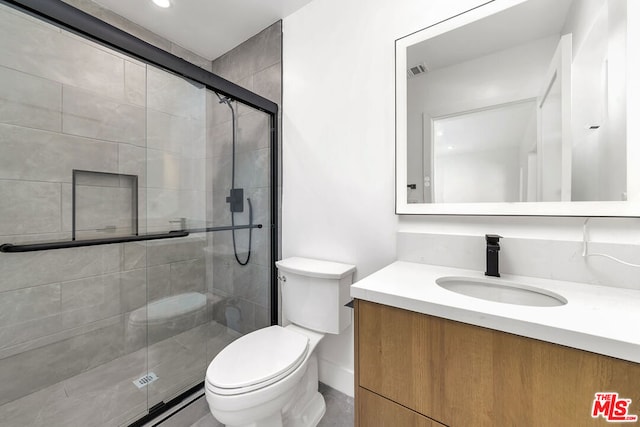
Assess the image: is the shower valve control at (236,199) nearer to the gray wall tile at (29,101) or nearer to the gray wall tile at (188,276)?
the gray wall tile at (188,276)

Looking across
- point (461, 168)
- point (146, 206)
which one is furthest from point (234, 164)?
point (461, 168)

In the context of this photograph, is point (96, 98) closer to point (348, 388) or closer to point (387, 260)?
point (387, 260)

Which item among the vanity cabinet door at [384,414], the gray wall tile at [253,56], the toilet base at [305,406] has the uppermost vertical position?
the gray wall tile at [253,56]

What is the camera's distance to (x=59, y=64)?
1362 mm

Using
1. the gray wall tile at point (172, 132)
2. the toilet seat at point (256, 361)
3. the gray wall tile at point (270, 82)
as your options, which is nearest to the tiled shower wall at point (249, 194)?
the gray wall tile at point (270, 82)

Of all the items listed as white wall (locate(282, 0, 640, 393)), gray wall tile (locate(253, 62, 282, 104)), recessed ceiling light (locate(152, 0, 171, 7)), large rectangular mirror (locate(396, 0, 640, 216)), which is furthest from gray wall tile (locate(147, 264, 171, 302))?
recessed ceiling light (locate(152, 0, 171, 7))

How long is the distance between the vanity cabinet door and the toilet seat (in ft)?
1.05

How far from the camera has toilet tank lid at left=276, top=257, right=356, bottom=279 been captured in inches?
50.1

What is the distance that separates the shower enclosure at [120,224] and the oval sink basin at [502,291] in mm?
1171

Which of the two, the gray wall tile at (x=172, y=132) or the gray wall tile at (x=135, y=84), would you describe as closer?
the gray wall tile at (x=135, y=84)

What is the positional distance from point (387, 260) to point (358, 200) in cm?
35

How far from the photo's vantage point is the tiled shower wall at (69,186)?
125 cm

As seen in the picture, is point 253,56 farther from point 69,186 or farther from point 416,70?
point 69,186

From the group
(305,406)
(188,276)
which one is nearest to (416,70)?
(305,406)
